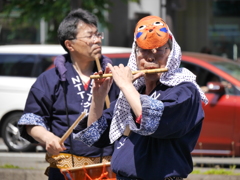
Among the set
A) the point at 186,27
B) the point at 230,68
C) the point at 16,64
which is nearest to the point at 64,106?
the point at 230,68

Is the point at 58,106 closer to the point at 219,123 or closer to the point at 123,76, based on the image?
the point at 123,76

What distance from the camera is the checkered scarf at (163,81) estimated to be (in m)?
2.42

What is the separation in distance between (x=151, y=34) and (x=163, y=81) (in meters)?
0.23

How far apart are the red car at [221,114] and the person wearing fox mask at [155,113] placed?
4.33m

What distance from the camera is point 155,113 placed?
223 centimetres

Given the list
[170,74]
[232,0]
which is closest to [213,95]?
[170,74]

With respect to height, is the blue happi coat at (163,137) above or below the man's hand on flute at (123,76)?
below

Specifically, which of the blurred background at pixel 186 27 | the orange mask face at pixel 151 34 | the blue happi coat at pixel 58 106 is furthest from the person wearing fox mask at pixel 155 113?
the blurred background at pixel 186 27

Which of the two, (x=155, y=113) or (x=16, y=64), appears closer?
(x=155, y=113)

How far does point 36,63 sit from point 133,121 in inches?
259

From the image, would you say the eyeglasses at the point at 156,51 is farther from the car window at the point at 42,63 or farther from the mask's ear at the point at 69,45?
the car window at the point at 42,63

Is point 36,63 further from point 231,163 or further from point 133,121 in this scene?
point 133,121

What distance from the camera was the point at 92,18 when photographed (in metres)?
3.45

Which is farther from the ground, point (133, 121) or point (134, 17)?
point (133, 121)
